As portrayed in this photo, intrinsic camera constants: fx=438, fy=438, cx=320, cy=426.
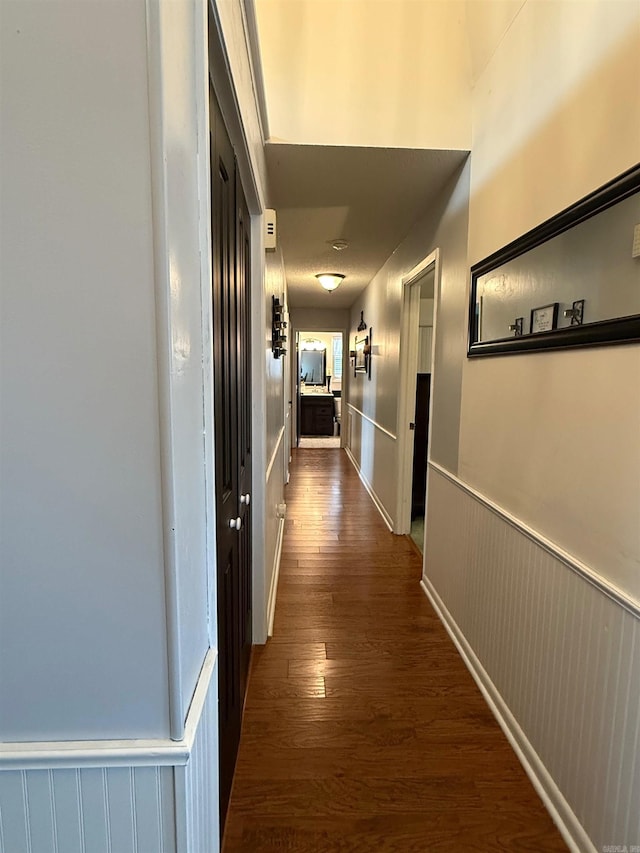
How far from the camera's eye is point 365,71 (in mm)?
2016

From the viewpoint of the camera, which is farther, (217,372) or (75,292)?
(217,372)

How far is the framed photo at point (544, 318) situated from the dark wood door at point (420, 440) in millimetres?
2060

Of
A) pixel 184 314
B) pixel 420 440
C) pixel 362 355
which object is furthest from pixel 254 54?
pixel 362 355

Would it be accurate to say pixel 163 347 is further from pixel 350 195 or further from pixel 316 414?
pixel 316 414

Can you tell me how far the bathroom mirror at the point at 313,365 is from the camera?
36.0 ft

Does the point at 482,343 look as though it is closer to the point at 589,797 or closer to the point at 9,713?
the point at 589,797

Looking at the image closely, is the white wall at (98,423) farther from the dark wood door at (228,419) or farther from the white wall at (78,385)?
the dark wood door at (228,419)

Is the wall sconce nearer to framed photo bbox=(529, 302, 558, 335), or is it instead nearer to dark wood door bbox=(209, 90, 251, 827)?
dark wood door bbox=(209, 90, 251, 827)

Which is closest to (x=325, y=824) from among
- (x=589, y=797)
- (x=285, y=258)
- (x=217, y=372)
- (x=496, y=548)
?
(x=589, y=797)

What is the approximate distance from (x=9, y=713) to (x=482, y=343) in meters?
1.95

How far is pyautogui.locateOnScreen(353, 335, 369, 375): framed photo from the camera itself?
5.33 meters

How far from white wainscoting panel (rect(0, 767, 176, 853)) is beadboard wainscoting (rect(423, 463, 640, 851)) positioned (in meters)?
1.11

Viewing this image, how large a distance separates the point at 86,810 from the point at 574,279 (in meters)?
Result: 1.69

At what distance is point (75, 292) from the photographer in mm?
577
